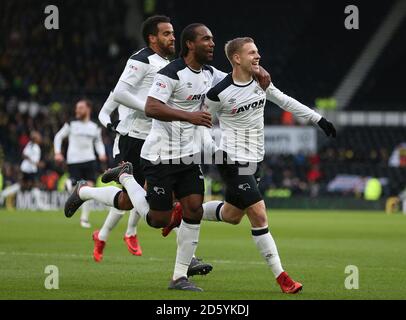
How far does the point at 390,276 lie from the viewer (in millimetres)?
11211

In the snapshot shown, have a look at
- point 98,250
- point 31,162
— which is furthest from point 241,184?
point 31,162

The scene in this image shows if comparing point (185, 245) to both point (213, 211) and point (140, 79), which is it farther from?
point (140, 79)

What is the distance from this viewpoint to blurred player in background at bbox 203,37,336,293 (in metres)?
9.80

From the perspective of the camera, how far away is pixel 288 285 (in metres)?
9.45

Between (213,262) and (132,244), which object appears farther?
(132,244)

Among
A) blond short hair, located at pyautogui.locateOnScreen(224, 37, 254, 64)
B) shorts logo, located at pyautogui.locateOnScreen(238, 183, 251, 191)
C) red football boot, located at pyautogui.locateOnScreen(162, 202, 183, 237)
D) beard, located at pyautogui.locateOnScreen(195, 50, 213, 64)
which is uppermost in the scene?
blond short hair, located at pyautogui.locateOnScreen(224, 37, 254, 64)

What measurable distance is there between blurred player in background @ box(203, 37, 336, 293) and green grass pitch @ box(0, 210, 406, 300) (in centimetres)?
70

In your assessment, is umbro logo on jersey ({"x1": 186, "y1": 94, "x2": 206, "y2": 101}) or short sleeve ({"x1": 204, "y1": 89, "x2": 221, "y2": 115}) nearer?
umbro logo on jersey ({"x1": 186, "y1": 94, "x2": 206, "y2": 101})

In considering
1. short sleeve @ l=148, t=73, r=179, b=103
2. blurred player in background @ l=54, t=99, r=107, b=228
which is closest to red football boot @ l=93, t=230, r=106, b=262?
short sleeve @ l=148, t=73, r=179, b=103

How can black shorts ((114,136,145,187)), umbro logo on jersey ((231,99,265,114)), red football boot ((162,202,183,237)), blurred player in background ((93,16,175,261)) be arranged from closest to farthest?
1. umbro logo on jersey ((231,99,265,114))
2. red football boot ((162,202,183,237))
3. blurred player in background ((93,16,175,261))
4. black shorts ((114,136,145,187))

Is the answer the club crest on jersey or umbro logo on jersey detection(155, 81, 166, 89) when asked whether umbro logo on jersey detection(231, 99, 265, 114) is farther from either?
umbro logo on jersey detection(155, 81, 166, 89)

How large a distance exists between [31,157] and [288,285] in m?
20.2
